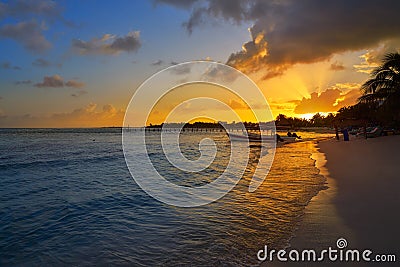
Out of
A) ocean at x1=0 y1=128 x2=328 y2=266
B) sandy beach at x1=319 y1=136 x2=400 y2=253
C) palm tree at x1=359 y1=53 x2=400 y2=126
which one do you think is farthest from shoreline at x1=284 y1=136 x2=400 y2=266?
palm tree at x1=359 y1=53 x2=400 y2=126

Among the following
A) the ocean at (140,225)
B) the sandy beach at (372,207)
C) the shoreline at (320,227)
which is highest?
the sandy beach at (372,207)

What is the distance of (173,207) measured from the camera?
830 cm

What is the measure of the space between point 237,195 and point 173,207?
251cm

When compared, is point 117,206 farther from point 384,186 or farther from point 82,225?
point 384,186

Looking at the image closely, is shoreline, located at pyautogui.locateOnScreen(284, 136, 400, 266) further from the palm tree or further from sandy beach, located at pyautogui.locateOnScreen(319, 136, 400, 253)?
the palm tree

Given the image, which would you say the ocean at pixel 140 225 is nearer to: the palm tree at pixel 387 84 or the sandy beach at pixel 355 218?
the sandy beach at pixel 355 218

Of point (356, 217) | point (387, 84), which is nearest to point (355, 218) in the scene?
point (356, 217)

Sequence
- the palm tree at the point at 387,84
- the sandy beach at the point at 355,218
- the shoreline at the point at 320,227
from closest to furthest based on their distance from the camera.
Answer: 1. the sandy beach at the point at 355,218
2. the shoreline at the point at 320,227
3. the palm tree at the point at 387,84

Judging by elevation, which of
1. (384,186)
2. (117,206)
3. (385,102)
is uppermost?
(385,102)

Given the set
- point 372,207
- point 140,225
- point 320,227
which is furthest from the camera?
point 140,225

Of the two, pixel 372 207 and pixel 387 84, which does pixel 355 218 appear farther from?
pixel 387 84

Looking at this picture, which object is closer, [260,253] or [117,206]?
[260,253]

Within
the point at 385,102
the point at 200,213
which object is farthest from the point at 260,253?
the point at 385,102

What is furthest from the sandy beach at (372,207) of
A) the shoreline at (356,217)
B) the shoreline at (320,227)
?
the shoreline at (320,227)
